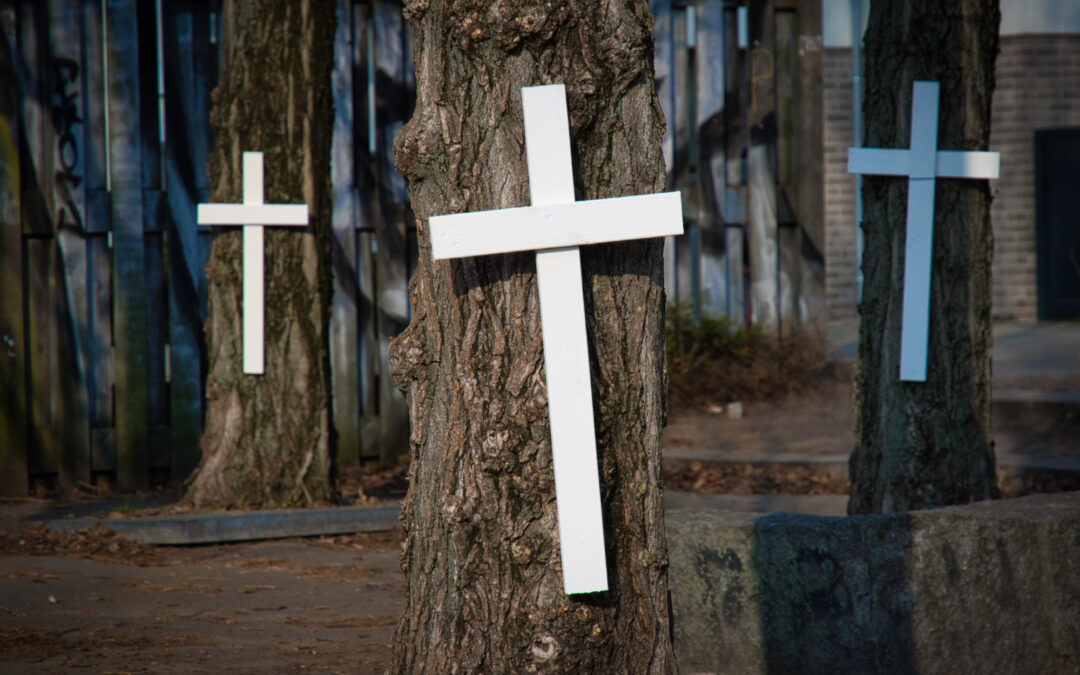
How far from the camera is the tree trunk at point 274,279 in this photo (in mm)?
5789

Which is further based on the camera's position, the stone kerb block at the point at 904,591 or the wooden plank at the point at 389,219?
the wooden plank at the point at 389,219

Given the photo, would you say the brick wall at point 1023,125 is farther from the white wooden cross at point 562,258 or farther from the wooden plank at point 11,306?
the white wooden cross at point 562,258

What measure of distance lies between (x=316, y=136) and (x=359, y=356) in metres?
2.36

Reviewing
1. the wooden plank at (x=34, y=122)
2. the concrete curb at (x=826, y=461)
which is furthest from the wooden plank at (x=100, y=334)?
the concrete curb at (x=826, y=461)

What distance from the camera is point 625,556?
7.63 feet

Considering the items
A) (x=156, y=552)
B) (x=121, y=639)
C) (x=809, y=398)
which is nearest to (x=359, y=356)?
(x=156, y=552)

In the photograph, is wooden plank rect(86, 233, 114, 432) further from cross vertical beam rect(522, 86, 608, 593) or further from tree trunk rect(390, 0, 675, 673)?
cross vertical beam rect(522, 86, 608, 593)

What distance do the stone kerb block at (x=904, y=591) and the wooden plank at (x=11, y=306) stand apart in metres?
5.33

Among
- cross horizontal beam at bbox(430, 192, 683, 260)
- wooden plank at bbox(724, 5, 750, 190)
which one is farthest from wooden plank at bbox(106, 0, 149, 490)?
cross horizontal beam at bbox(430, 192, 683, 260)

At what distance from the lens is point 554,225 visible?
221 centimetres

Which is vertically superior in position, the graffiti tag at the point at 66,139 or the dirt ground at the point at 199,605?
the graffiti tag at the point at 66,139

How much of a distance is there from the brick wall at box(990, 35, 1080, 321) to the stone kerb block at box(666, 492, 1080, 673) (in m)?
11.1

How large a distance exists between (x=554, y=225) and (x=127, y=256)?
18.9 feet

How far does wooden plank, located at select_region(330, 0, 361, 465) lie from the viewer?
786 cm
